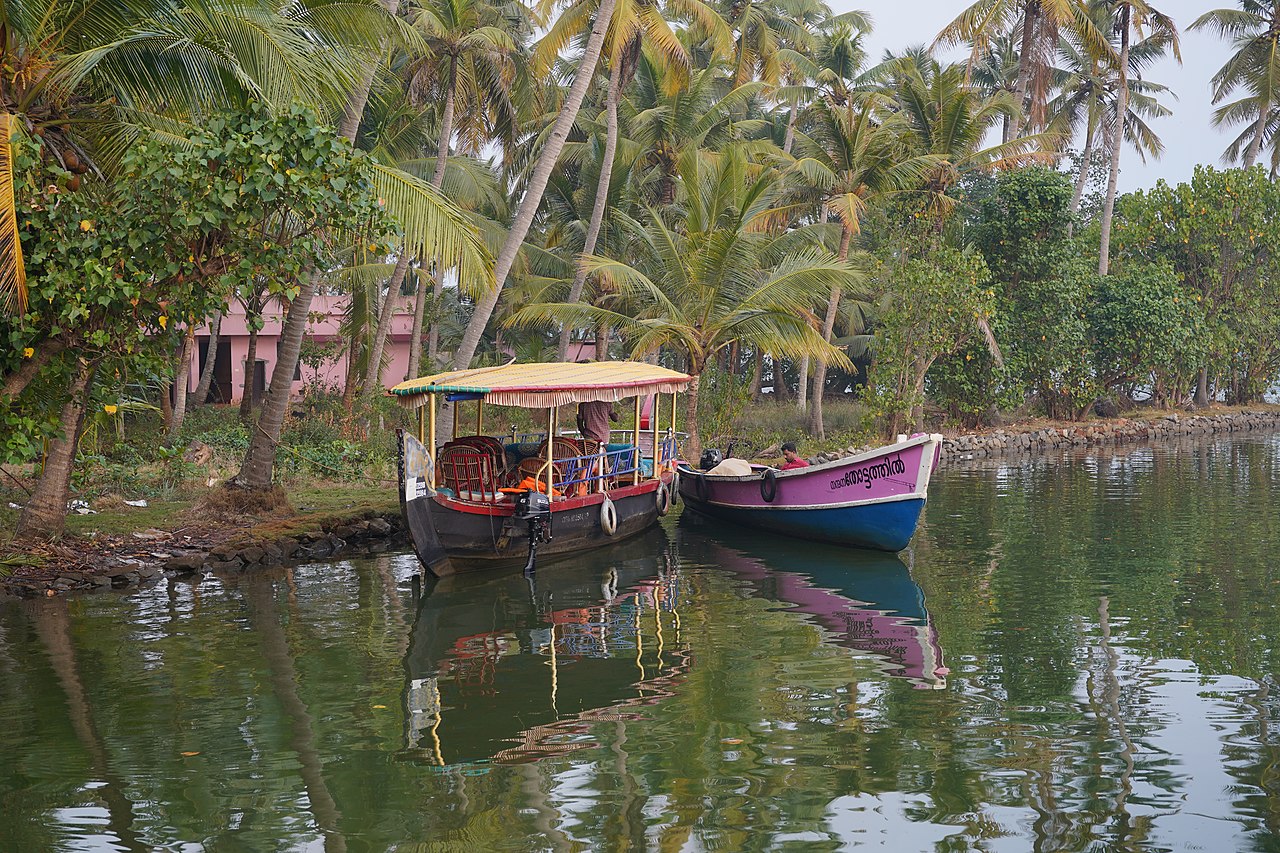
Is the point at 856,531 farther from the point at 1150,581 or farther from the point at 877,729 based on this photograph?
the point at 877,729

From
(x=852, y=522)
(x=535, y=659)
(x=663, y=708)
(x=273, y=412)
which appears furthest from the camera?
(x=273, y=412)

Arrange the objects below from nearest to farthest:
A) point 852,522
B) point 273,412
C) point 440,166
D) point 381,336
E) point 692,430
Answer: point 852,522 → point 273,412 → point 440,166 → point 692,430 → point 381,336

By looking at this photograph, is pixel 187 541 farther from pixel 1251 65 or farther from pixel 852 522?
pixel 1251 65

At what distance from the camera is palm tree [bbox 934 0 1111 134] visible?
30969 millimetres

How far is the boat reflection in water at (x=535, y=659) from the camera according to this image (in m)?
8.74

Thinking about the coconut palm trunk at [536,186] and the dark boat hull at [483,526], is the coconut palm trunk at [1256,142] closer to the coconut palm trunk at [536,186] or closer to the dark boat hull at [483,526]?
the coconut palm trunk at [536,186]

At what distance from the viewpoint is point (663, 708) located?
30.6ft

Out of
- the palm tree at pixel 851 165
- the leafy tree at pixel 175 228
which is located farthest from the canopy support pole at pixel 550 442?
the palm tree at pixel 851 165

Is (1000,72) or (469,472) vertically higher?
(1000,72)

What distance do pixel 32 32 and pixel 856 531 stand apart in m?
11.5

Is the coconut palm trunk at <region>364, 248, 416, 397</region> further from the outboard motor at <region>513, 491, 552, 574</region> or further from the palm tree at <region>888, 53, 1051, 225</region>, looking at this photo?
the palm tree at <region>888, 53, 1051, 225</region>

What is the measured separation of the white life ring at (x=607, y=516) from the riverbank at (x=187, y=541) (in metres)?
3.23

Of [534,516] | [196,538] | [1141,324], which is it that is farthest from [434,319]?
[1141,324]

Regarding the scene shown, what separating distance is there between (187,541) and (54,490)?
180 cm
